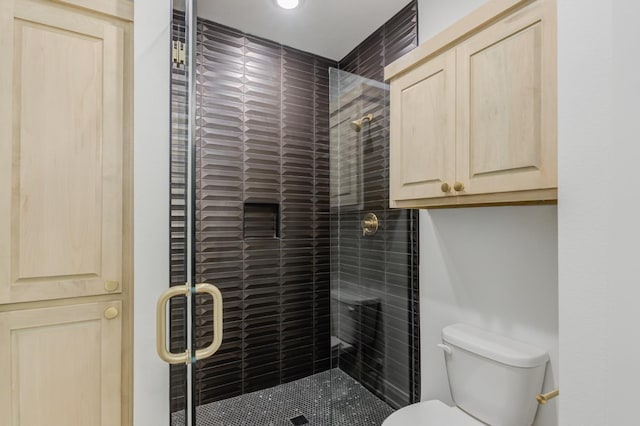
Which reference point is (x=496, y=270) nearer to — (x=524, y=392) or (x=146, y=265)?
(x=524, y=392)

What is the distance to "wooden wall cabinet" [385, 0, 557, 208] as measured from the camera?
1011 mm

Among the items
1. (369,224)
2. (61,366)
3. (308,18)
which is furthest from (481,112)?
(61,366)

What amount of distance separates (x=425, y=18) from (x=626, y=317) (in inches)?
69.7

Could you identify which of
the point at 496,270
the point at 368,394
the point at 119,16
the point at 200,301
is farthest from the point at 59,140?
the point at 368,394

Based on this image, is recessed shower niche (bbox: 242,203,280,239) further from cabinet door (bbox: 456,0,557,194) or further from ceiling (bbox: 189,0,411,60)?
cabinet door (bbox: 456,0,557,194)

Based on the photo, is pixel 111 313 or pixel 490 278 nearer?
pixel 111 313

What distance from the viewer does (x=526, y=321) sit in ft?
4.29

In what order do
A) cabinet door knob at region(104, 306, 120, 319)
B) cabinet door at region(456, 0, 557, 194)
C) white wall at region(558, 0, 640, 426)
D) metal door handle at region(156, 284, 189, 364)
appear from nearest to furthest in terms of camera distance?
white wall at region(558, 0, 640, 426) → metal door handle at region(156, 284, 189, 364) → cabinet door at region(456, 0, 557, 194) → cabinet door knob at region(104, 306, 120, 319)

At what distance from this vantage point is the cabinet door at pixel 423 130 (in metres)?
1.34

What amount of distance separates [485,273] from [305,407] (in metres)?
1.45

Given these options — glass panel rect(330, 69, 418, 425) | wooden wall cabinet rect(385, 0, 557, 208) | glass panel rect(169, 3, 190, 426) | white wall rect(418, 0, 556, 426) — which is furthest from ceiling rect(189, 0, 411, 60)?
glass panel rect(169, 3, 190, 426)

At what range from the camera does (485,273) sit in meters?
1.49

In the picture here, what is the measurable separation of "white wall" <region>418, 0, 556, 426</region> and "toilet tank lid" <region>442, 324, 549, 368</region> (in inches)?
1.5

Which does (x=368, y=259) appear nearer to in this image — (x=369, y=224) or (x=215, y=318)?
(x=369, y=224)
